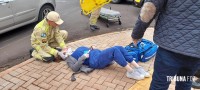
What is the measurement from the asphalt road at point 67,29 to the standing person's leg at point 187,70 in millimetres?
3324

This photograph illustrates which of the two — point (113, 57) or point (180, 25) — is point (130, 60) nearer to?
point (113, 57)

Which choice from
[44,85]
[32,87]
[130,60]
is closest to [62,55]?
[44,85]

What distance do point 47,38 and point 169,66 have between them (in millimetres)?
2875

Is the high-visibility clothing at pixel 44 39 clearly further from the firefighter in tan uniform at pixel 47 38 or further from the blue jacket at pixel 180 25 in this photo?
the blue jacket at pixel 180 25

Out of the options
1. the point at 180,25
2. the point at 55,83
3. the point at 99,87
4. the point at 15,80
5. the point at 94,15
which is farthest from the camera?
the point at 94,15

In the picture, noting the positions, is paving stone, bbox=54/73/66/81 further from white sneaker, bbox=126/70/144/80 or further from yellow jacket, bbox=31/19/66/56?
white sneaker, bbox=126/70/144/80

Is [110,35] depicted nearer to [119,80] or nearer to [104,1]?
[104,1]

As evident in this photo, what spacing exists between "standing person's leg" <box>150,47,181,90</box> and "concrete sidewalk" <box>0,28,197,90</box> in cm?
146

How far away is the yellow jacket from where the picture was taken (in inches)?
166

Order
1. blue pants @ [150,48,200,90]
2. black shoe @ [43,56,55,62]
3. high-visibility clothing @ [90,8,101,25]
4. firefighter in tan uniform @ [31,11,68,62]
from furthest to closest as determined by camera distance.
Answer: high-visibility clothing @ [90,8,101,25] < black shoe @ [43,56,55,62] < firefighter in tan uniform @ [31,11,68,62] < blue pants @ [150,48,200,90]

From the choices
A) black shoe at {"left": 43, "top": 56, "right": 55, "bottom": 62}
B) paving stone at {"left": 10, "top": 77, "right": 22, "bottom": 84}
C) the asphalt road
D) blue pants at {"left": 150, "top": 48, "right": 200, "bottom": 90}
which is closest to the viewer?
blue pants at {"left": 150, "top": 48, "right": 200, "bottom": 90}

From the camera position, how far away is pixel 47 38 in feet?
14.6

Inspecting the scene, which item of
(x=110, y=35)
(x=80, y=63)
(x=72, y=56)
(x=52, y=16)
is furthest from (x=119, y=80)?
(x=110, y=35)

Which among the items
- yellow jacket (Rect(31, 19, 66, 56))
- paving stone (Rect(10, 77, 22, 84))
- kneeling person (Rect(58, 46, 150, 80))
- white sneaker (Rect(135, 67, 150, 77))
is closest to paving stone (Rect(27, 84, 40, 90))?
paving stone (Rect(10, 77, 22, 84))
